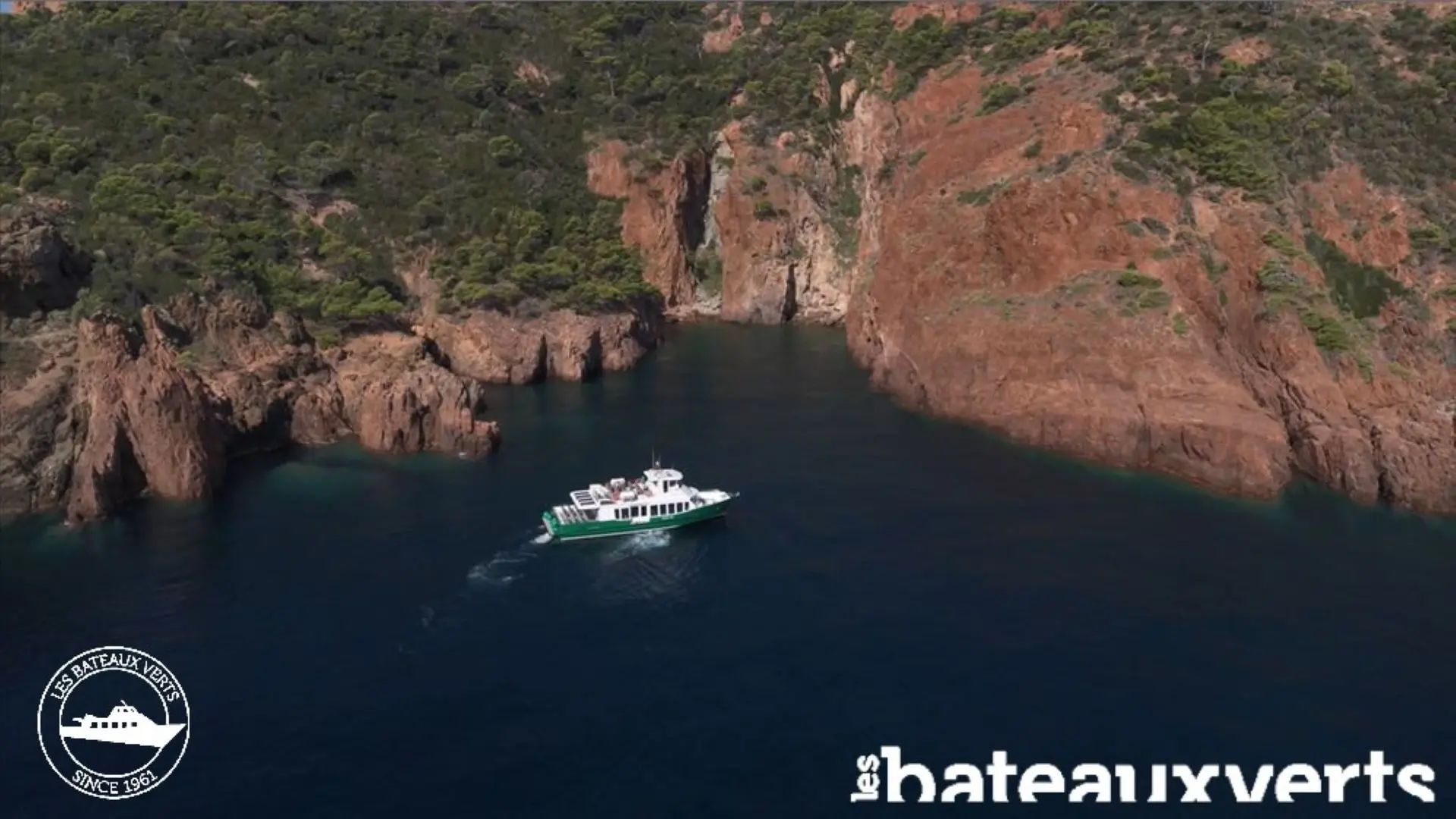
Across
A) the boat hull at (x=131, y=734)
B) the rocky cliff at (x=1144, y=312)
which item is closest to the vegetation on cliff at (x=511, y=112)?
the rocky cliff at (x=1144, y=312)

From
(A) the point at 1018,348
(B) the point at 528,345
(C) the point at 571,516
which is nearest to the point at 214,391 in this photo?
(B) the point at 528,345

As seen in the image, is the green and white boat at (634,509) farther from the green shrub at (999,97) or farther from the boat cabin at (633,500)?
the green shrub at (999,97)

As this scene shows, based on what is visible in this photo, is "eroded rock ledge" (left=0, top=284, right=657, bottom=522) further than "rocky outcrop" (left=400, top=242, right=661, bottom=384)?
No

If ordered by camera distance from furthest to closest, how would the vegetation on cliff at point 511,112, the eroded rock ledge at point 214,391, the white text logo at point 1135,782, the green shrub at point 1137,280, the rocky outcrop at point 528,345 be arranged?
the rocky outcrop at point 528,345 < the vegetation on cliff at point 511,112 < the green shrub at point 1137,280 < the eroded rock ledge at point 214,391 < the white text logo at point 1135,782

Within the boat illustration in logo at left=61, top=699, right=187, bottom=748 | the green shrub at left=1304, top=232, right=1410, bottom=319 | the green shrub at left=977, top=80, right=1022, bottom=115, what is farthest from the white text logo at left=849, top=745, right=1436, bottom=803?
the green shrub at left=977, top=80, right=1022, bottom=115

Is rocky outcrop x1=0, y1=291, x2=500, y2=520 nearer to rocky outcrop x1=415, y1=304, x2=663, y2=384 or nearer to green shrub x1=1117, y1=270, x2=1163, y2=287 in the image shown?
rocky outcrop x1=415, y1=304, x2=663, y2=384

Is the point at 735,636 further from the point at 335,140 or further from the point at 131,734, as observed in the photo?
the point at 335,140
